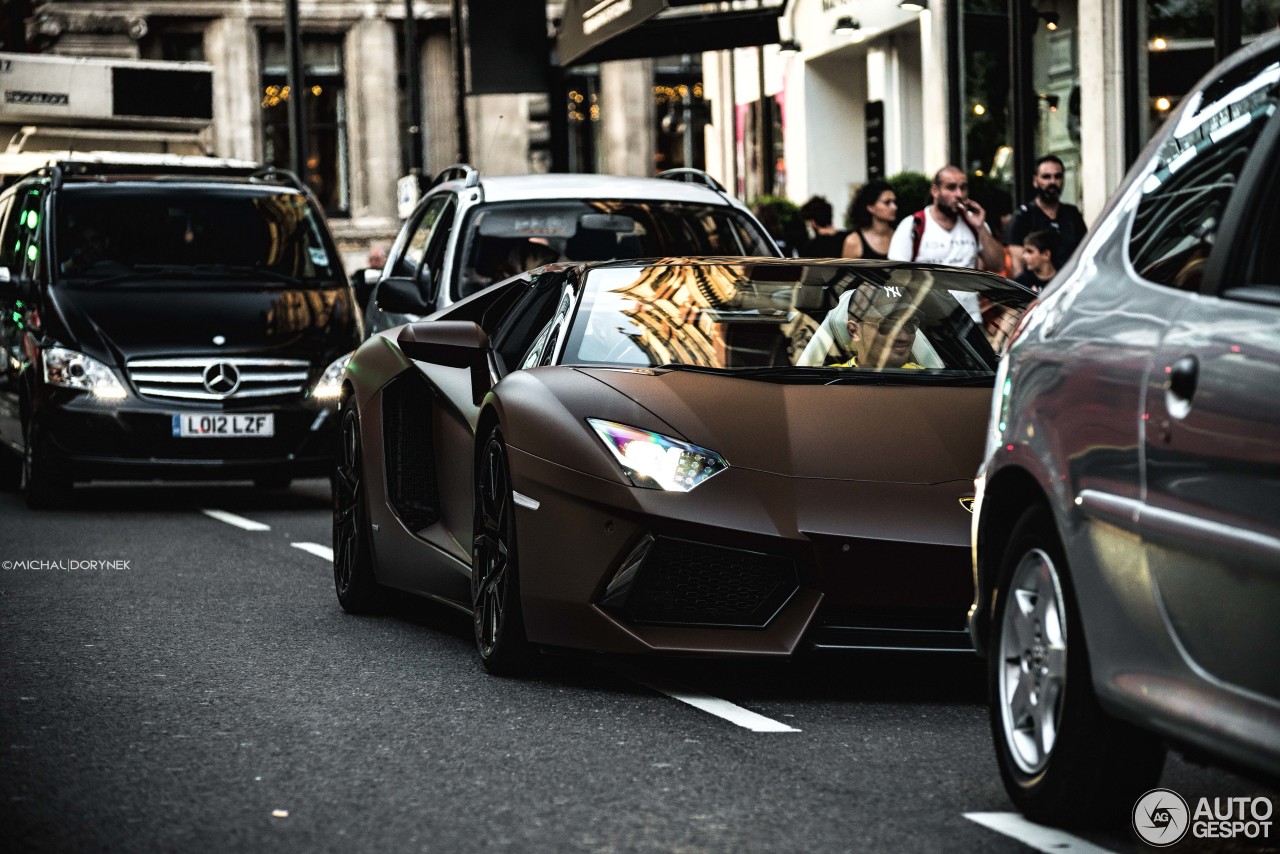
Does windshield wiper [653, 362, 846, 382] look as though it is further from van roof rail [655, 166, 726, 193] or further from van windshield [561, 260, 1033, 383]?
van roof rail [655, 166, 726, 193]

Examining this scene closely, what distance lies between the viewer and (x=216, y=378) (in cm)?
1464

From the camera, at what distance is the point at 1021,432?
17.7 feet

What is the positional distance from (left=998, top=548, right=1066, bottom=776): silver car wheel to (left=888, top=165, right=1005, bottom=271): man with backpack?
914 cm

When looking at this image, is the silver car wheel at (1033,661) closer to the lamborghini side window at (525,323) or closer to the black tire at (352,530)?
the lamborghini side window at (525,323)

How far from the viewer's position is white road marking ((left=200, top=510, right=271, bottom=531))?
13484 millimetres

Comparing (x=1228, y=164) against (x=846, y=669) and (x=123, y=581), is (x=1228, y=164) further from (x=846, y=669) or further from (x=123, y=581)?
(x=123, y=581)

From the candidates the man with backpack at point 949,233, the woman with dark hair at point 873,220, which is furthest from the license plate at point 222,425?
the woman with dark hair at point 873,220

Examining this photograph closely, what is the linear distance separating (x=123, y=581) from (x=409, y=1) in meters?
23.9

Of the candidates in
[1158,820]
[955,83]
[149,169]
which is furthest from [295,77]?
[1158,820]

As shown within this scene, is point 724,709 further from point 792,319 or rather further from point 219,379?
point 219,379

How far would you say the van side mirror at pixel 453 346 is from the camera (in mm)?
8234

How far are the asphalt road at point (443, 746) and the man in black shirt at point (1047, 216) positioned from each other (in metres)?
6.42

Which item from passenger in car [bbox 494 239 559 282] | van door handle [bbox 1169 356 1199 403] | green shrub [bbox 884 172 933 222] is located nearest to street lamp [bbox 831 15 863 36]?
green shrub [bbox 884 172 933 222]

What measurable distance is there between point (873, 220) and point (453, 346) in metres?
8.17
